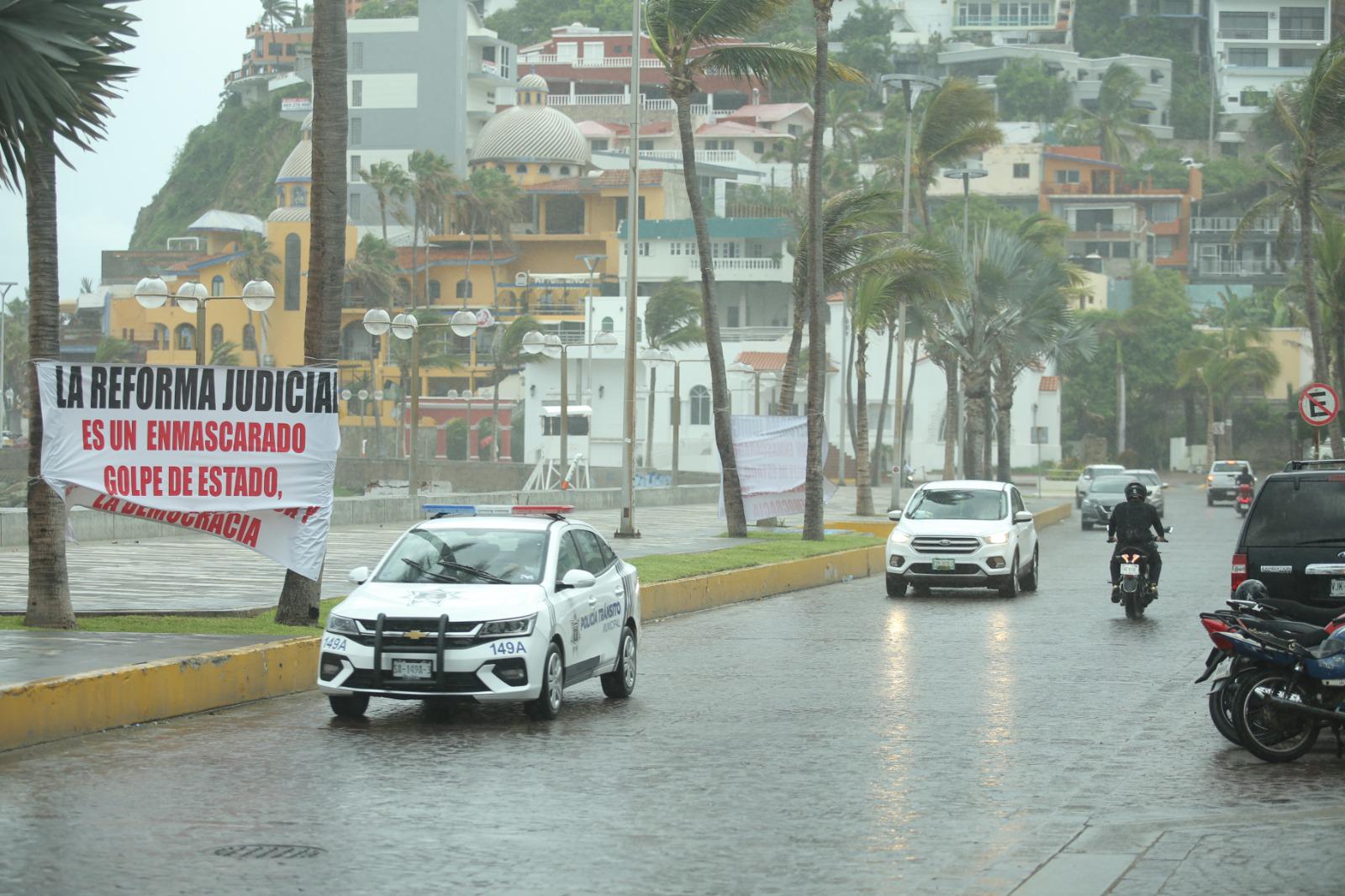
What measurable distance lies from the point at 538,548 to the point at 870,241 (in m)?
24.7

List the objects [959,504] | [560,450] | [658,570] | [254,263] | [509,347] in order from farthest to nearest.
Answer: [254,263] < [509,347] < [560,450] < [959,504] < [658,570]

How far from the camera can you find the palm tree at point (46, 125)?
1247 cm

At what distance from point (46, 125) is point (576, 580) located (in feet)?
17.1

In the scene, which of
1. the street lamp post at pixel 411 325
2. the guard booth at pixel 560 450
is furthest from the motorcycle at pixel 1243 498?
the street lamp post at pixel 411 325

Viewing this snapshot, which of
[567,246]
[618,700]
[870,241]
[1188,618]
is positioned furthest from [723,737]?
[567,246]

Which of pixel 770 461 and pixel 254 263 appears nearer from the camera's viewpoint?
pixel 770 461

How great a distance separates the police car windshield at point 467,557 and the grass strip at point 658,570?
2697 millimetres

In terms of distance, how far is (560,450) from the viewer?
244 ft

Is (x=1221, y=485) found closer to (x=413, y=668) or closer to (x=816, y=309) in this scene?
(x=816, y=309)

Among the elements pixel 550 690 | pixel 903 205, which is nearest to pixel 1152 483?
pixel 903 205

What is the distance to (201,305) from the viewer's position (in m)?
37.3

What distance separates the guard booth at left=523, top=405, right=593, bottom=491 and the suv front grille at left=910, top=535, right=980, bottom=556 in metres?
39.7

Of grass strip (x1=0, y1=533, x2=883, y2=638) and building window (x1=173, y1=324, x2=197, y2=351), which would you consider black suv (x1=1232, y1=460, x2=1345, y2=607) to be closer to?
grass strip (x1=0, y1=533, x2=883, y2=638)

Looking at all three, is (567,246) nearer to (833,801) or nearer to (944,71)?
(944,71)
